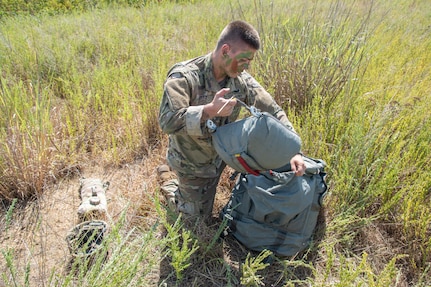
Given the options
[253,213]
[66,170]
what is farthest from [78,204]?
[253,213]

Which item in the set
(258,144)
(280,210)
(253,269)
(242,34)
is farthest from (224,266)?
(242,34)

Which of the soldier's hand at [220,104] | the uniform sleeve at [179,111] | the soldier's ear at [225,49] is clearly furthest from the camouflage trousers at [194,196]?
the soldier's ear at [225,49]

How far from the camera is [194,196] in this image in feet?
7.48

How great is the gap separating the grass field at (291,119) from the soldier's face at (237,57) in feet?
2.87

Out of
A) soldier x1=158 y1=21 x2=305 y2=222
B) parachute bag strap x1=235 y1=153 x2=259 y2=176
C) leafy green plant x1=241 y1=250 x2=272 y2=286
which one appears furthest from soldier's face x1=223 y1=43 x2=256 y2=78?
leafy green plant x1=241 y1=250 x2=272 y2=286

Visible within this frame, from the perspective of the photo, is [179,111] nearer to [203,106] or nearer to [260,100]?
[203,106]

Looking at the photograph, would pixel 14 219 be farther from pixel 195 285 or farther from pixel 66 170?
pixel 195 285

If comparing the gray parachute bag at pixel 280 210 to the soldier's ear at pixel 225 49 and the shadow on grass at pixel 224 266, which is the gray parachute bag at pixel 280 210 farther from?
the soldier's ear at pixel 225 49

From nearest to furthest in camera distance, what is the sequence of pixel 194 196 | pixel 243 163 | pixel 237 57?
pixel 243 163, pixel 237 57, pixel 194 196

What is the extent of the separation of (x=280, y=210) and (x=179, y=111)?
0.86 metres

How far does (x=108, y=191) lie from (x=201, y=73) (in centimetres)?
126

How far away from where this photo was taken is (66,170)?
103 inches

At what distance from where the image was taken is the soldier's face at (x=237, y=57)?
183 cm

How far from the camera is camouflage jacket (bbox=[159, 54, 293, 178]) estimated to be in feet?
5.81
